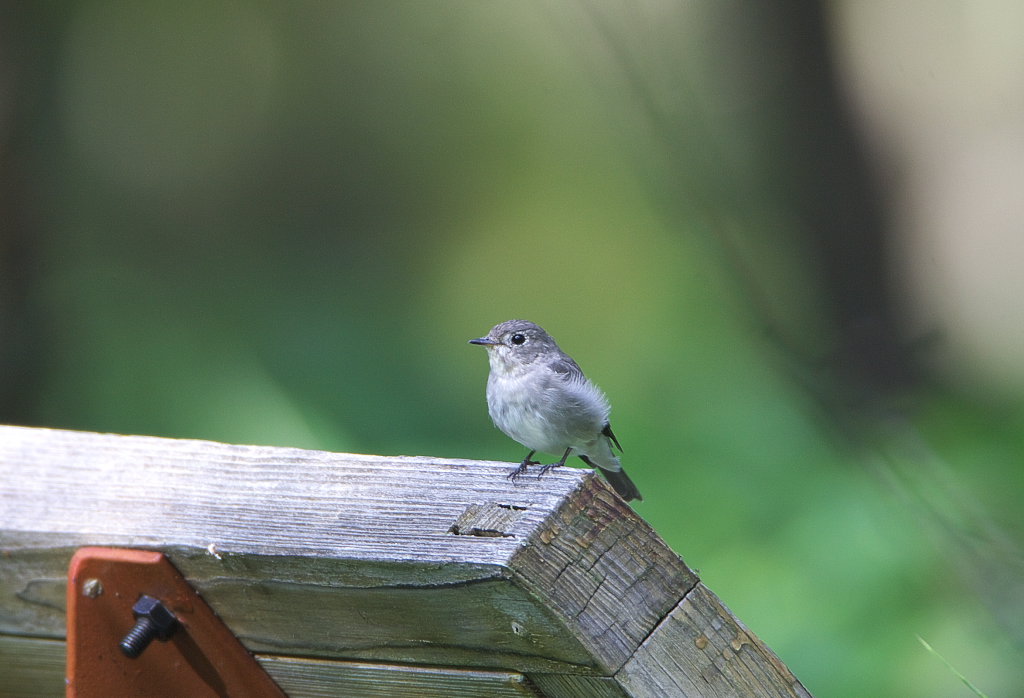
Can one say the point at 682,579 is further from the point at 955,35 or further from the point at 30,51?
the point at 30,51

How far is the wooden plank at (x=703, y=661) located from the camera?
4.63ft

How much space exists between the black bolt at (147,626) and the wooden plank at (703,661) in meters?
0.70

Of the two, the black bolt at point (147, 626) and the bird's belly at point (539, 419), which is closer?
the black bolt at point (147, 626)

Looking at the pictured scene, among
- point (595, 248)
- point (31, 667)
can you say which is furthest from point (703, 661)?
point (595, 248)

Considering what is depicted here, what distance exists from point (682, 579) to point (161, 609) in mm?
792

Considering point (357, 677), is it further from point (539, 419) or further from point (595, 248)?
point (595, 248)

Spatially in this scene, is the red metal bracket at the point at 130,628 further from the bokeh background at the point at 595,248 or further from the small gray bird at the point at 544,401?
the small gray bird at the point at 544,401

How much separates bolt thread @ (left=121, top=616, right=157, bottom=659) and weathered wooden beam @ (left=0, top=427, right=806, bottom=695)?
0.10m

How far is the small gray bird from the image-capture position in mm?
3809

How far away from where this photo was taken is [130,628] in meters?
1.63

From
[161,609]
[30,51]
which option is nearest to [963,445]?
[161,609]

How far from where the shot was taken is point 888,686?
3.44 meters

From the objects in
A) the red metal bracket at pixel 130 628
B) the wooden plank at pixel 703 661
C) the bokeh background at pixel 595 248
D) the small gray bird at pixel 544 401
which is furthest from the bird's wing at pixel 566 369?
the wooden plank at pixel 703 661

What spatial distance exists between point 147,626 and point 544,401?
2333 mm
